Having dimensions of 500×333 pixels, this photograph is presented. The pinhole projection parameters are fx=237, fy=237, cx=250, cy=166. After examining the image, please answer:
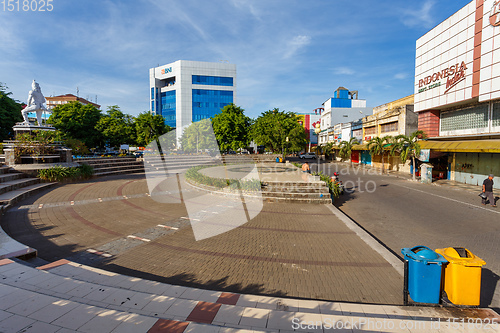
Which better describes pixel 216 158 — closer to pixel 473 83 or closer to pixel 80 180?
pixel 80 180

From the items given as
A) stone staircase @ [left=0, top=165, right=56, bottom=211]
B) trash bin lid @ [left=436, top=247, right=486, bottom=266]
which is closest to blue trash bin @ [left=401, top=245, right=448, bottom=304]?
trash bin lid @ [left=436, top=247, right=486, bottom=266]

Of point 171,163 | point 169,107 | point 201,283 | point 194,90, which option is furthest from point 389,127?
point 169,107

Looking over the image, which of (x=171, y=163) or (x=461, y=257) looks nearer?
(x=461, y=257)

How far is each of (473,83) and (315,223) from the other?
1782cm

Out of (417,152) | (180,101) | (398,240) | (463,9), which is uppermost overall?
(180,101)

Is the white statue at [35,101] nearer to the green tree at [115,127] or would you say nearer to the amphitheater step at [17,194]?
the amphitheater step at [17,194]

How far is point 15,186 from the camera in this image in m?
13.1

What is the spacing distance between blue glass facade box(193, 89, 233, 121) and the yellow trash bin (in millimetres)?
74581

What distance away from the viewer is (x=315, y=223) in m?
9.59

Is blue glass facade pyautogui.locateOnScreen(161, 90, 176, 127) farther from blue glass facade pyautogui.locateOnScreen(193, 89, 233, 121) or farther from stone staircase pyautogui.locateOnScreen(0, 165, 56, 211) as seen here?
stone staircase pyautogui.locateOnScreen(0, 165, 56, 211)

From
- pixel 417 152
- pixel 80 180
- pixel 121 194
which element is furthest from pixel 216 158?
pixel 417 152

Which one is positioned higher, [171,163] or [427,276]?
[171,163]

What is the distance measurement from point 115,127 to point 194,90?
41.2m

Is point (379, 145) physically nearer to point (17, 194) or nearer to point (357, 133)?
point (357, 133)
